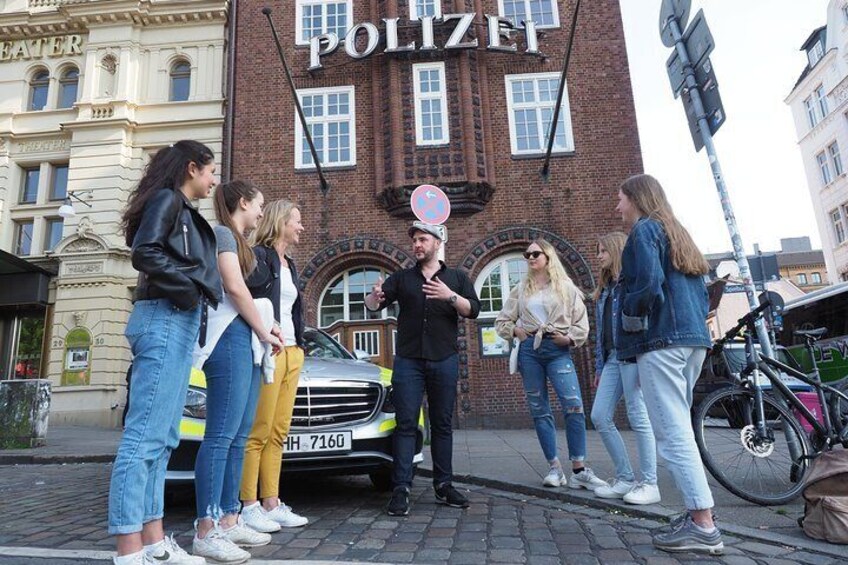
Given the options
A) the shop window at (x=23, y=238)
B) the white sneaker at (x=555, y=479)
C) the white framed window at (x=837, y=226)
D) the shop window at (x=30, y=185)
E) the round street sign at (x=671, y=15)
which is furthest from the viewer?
the white framed window at (x=837, y=226)

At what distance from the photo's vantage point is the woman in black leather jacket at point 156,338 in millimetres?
2471

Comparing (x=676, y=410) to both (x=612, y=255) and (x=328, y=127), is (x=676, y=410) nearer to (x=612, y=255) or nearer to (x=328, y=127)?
(x=612, y=255)

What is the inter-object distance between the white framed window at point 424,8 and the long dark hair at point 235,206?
13032mm

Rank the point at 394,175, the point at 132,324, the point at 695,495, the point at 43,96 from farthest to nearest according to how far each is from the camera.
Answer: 1. the point at 43,96
2. the point at 394,175
3. the point at 695,495
4. the point at 132,324

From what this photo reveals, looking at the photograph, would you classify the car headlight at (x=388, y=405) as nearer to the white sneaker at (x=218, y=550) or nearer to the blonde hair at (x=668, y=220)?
the white sneaker at (x=218, y=550)

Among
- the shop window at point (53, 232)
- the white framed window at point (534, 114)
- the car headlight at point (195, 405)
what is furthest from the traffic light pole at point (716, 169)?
the shop window at point (53, 232)

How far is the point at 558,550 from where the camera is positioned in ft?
10.5

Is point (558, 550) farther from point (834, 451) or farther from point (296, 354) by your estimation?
point (296, 354)

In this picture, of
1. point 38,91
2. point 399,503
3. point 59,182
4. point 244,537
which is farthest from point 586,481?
point 38,91

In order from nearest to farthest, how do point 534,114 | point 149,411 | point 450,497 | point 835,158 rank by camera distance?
point 149,411 → point 450,497 → point 534,114 → point 835,158

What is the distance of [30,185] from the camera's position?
17500 mm

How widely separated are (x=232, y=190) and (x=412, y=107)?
11176 mm

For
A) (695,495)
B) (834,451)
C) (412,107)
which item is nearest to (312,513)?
Result: (695,495)

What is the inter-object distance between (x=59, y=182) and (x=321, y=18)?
9.49m
